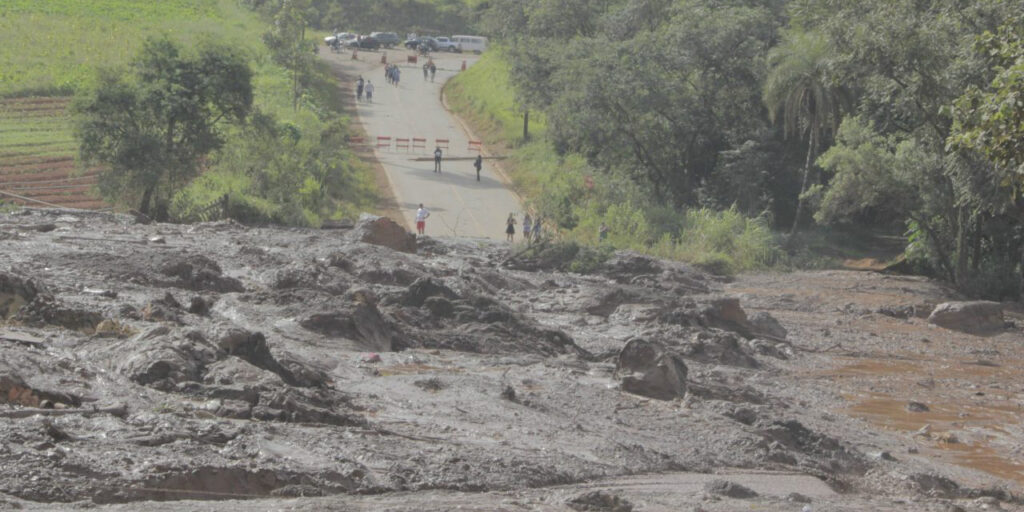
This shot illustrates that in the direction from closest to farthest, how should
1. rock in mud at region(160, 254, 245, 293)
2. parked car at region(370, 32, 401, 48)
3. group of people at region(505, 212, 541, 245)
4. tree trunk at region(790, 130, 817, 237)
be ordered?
rock in mud at region(160, 254, 245, 293) < group of people at region(505, 212, 541, 245) < tree trunk at region(790, 130, 817, 237) < parked car at region(370, 32, 401, 48)

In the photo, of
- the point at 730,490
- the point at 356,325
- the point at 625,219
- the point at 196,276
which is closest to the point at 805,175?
the point at 625,219

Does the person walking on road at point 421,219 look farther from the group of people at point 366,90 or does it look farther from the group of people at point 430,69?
the group of people at point 430,69

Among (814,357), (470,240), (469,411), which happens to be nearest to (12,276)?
(469,411)

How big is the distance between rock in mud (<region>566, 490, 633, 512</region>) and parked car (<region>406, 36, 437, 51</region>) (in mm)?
73359

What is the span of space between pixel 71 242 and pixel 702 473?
1582 centimetres

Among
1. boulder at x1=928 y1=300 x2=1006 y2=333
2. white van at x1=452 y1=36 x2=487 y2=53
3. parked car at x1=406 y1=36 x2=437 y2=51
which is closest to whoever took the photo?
boulder at x1=928 y1=300 x2=1006 y2=333

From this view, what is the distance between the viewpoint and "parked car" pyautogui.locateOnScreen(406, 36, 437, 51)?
84000mm

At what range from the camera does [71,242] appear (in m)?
25.0

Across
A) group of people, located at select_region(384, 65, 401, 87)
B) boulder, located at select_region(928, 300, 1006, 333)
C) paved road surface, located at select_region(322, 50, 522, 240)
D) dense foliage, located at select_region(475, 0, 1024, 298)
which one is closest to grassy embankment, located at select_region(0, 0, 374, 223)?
paved road surface, located at select_region(322, 50, 522, 240)

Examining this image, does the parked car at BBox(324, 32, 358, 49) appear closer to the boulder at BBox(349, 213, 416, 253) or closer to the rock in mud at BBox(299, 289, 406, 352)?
the boulder at BBox(349, 213, 416, 253)

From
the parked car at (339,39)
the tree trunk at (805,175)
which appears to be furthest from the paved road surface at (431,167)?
the tree trunk at (805,175)

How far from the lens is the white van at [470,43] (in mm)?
86938

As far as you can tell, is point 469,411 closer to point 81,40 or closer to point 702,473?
point 702,473

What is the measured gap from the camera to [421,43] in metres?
84.2
